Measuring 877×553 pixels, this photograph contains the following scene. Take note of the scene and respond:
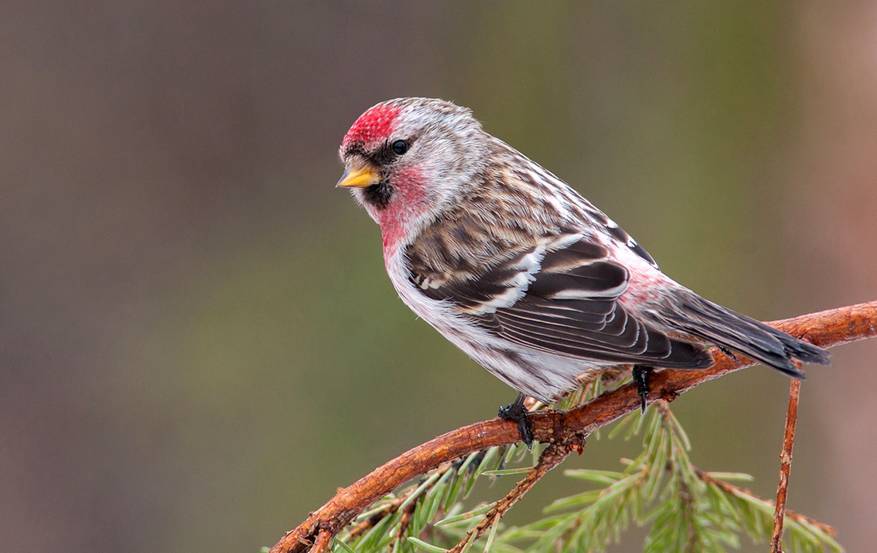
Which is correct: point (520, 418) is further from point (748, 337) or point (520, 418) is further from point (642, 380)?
point (748, 337)

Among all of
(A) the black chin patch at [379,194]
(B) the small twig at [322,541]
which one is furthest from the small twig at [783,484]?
(A) the black chin patch at [379,194]

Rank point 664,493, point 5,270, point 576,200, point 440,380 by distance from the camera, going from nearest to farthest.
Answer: point 664,493 → point 576,200 → point 440,380 → point 5,270

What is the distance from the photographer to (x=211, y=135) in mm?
3941

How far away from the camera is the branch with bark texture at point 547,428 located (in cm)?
138

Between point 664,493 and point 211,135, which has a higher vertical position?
point 211,135

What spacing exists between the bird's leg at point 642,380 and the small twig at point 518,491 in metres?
0.13

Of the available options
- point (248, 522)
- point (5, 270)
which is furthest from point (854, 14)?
point (5, 270)

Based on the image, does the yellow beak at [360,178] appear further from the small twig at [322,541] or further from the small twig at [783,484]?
the small twig at [783,484]

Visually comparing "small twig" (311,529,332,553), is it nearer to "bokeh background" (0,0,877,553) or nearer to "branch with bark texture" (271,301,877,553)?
"branch with bark texture" (271,301,877,553)

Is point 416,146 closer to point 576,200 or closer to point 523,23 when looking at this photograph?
point 576,200

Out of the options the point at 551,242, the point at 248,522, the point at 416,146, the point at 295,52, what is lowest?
the point at 248,522

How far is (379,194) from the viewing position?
85.4 inches

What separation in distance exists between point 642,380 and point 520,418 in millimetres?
216

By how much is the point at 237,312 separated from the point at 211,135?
88cm
